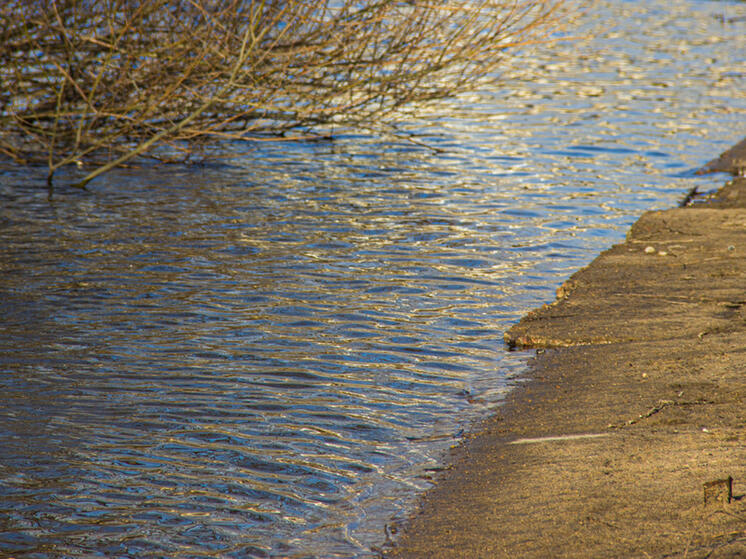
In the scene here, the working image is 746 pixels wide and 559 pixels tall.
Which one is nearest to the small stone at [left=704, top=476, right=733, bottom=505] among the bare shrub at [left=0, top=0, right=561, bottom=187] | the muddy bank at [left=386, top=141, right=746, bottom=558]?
the muddy bank at [left=386, top=141, right=746, bottom=558]

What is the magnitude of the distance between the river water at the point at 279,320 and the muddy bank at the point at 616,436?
295mm

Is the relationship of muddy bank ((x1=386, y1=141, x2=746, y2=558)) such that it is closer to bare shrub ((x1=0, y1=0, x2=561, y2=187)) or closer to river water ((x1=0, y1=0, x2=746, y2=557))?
river water ((x1=0, y1=0, x2=746, y2=557))

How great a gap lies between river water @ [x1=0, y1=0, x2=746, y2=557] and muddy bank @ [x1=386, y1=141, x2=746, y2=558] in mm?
295

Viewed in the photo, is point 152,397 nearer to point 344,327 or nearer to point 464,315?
point 344,327

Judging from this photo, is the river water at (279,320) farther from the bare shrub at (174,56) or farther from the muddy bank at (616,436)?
the bare shrub at (174,56)

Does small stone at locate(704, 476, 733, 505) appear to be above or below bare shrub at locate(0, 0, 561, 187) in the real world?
below

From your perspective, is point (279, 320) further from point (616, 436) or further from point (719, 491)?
point (719, 491)

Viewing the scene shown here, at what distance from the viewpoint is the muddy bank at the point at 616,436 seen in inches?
152

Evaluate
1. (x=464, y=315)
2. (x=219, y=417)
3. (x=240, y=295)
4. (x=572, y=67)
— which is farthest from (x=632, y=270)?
(x=572, y=67)

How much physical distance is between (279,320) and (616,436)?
309cm

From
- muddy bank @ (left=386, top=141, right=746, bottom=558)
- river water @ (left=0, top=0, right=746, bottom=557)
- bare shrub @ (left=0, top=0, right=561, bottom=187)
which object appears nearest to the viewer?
muddy bank @ (left=386, top=141, right=746, bottom=558)

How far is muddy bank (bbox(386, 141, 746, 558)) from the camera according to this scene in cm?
387

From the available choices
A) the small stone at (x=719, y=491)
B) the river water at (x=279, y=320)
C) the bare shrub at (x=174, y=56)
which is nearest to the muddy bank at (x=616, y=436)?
the small stone at (x=719, y=491)

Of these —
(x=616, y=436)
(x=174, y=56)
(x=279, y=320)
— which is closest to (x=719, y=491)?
(x=616, y=436)
